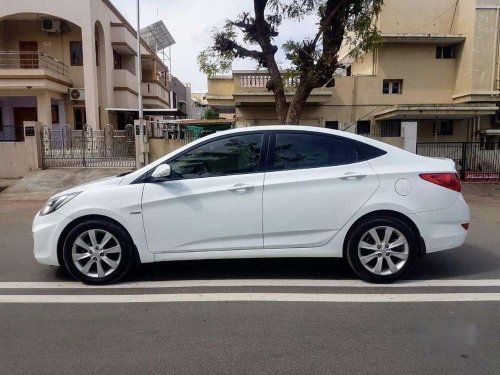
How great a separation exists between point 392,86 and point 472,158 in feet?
22.8

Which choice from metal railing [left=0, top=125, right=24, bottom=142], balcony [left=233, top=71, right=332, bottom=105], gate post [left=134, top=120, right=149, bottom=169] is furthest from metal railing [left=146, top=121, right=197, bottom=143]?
metal railing [left=0, top=125, right=24, bottom=142]

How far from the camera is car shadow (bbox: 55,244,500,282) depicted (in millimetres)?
5258

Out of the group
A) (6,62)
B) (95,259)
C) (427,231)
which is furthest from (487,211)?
(6,62)

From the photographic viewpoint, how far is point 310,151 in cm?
504

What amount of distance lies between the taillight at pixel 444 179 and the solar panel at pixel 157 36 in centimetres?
3412

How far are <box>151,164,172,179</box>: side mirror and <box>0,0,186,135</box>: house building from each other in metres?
18.2

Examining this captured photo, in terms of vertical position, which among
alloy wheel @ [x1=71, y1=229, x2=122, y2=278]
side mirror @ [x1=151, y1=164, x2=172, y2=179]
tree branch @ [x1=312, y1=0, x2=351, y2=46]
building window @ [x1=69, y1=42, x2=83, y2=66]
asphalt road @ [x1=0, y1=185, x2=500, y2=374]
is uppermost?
building window @ [x1=69, y1=42, x2=83, y2=66]

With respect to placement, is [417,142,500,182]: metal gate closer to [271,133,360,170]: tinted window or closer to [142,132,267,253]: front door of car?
[271,133,360,170]: tinted window

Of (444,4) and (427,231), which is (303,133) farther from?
(444,4)

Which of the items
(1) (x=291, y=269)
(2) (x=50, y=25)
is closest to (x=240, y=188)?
(1) (x=291, y=269)

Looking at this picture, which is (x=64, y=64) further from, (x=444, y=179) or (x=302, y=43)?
(x=444, y=179)

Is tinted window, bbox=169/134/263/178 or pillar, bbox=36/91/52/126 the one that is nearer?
tinted window, bbox=169/134/263/178

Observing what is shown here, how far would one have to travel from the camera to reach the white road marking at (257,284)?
4.93 m

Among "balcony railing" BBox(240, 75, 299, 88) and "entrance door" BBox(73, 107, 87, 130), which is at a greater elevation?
"balcony railing" BBox(240, 75, 299, 88)
